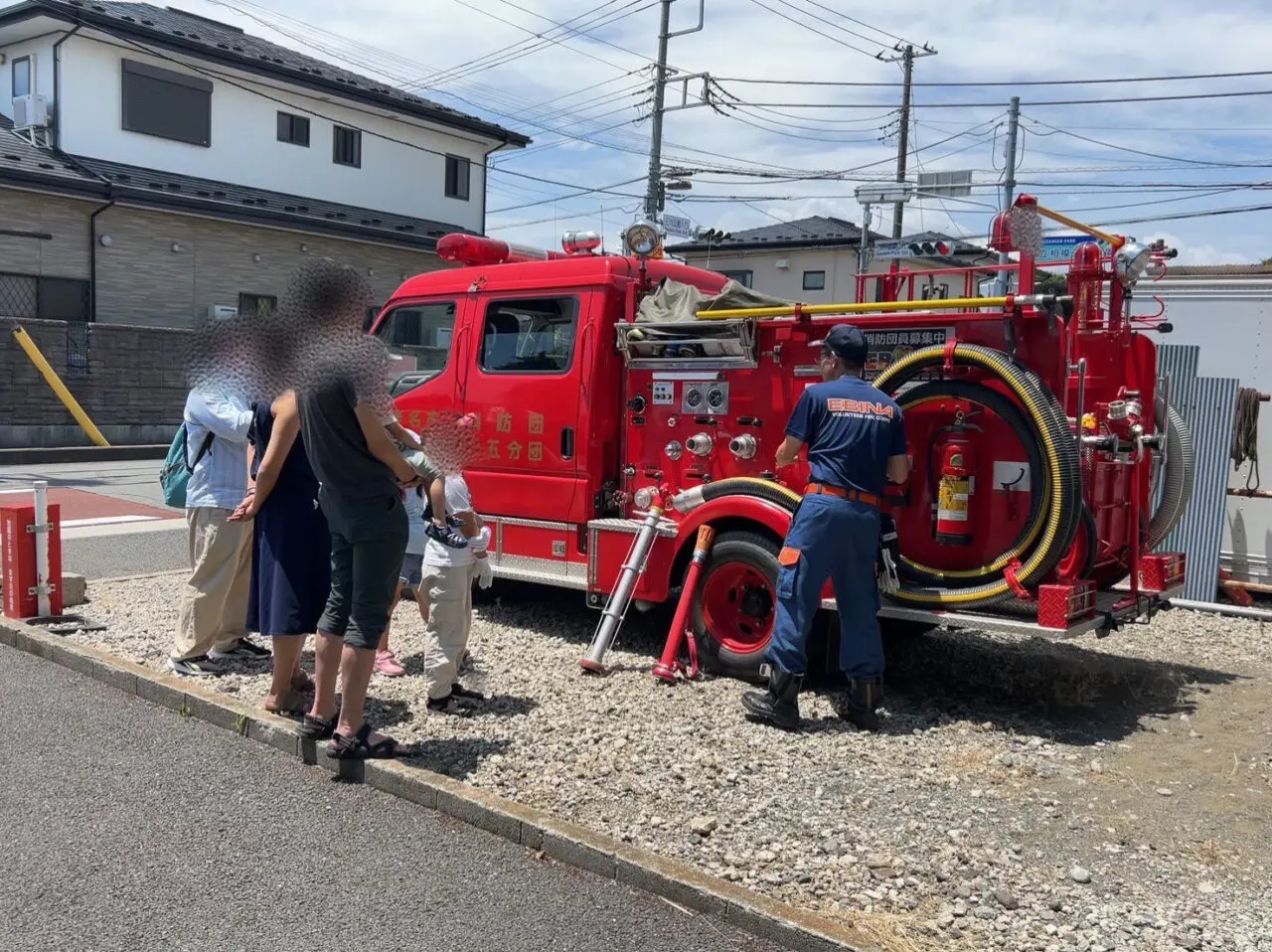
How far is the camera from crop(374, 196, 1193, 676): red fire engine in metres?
5.34

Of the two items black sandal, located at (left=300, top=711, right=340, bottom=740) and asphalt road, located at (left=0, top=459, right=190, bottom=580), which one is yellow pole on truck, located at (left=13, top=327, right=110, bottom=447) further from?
black sandal, located at (left=300, top=711, right=340, bottom=740)

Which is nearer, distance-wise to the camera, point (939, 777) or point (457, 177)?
point (939, 777)

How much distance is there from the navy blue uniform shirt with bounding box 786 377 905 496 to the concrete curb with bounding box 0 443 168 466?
15.8 meters

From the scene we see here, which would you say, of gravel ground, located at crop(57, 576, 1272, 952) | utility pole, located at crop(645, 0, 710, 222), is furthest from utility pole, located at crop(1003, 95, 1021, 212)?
gravel ground, located at crop(57, 576, 1272, 952)

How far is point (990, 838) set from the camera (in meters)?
4.11

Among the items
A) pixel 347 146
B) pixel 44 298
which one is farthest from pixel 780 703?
pixel 347 146

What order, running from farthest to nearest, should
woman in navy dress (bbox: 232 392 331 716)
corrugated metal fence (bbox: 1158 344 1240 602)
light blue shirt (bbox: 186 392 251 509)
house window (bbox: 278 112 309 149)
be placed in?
house window (bbox: 278 112 309 149), corrugated metal fence (bbox: 1158 344 1240 602), light blue shirt (bbox: 186 392 251 509), woman in navy dress (bbox: 232 392 331 716)

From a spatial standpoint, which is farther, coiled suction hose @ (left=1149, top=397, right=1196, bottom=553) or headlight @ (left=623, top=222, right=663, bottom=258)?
headlight @ (left=623, top=222, right=663, bottom=258)

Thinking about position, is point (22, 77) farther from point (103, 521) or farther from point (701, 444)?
point (701, 444)

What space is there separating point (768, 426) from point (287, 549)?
8.67 ft

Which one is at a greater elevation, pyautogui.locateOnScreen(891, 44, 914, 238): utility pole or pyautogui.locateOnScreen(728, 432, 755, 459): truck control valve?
pyautogui.locateOnScreen(891, 44, 914, 238): utility pole

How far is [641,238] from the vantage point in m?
7.06

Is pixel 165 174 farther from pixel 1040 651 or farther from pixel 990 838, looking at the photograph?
pixel 990 838

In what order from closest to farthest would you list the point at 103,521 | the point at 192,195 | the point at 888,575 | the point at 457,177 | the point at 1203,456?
the point at 888,575 → the point at 1203,456 → the point at 103,521 → the point at 192,195 → the point at 457,177
